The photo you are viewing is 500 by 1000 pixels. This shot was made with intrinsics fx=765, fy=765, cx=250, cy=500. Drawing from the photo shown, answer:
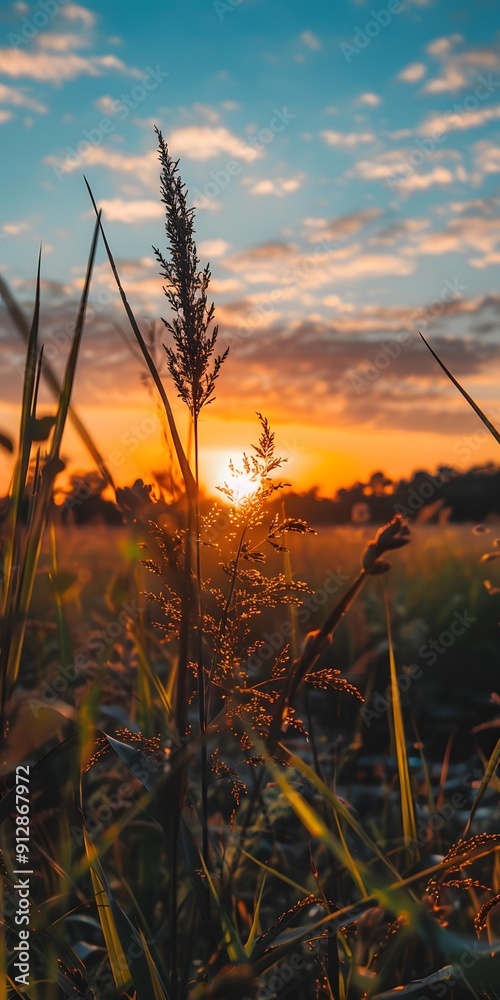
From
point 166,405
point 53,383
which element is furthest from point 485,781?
point 53,383

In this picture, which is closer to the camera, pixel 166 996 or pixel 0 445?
pixel 166 996

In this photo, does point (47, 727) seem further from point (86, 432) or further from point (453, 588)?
point (453, 588)

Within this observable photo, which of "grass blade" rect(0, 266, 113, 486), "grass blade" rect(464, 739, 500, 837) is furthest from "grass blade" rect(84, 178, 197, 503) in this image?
"grass blade" rect(464, 739, 500, 837)

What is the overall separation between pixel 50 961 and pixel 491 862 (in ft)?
5.80

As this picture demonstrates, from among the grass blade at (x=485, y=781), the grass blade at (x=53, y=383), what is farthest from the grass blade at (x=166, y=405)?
the grass blade at (x=485, y=781)

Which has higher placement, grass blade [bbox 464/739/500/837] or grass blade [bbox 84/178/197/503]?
grass blade [bbox 84/178/197/503]

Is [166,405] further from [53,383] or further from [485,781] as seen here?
[485,781]

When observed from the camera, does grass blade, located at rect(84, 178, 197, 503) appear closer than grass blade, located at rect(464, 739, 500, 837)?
Yes

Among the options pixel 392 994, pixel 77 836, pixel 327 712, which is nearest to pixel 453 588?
pixel 327 712

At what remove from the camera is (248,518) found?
1.08 meters

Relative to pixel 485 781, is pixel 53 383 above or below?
above

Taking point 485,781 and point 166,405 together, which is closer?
point 166,405

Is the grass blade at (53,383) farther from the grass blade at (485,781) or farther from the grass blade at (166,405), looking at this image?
the grass blade at (485,781)

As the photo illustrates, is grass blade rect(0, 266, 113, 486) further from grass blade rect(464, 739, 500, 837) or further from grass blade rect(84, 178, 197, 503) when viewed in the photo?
grass blade rect(464, 739, 500, 837)
